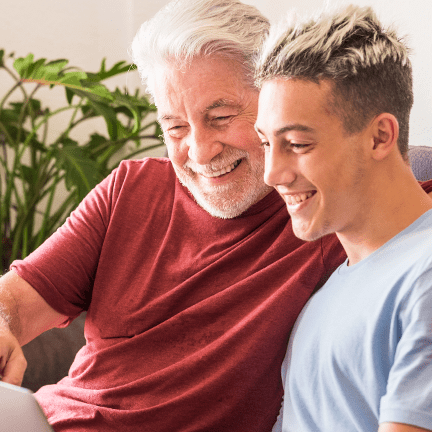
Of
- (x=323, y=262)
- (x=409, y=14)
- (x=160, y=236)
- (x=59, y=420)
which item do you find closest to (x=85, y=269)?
(x=160, y=236)

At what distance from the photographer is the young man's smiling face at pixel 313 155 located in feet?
2.47

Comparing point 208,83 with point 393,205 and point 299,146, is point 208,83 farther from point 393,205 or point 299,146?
point 393,205

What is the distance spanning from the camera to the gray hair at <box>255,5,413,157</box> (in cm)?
75

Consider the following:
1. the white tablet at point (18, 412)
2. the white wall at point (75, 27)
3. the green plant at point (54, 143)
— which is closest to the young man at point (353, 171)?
the white tablet at point (18, 412)

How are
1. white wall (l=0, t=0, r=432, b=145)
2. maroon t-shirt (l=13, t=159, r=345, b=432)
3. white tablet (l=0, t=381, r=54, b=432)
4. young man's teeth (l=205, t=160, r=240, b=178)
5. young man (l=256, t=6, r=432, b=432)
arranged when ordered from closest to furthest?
white tablet (l=0, t=381, r=54, b=432), young man (l=256, t=6, r=432, b=432), maroon t-shirt (l=13, t=159, r=345, b=432), young man's teeth (l=205, t=160, r=240, b=178), white wall (l=0, t=0, r=432, b=145)

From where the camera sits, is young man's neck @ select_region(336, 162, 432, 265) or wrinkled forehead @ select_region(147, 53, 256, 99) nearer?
young man's neck @ select_region(336, 162, 432, 265)

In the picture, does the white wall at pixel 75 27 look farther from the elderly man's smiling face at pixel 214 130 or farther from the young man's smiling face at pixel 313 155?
the young man's smiling face at pixel 313 155

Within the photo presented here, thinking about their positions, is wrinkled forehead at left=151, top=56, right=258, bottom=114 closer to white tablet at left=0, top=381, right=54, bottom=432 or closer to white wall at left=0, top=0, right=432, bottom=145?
white tablet at left=0, top=381, right=54, bottom=432

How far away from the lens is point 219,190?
1107 mm

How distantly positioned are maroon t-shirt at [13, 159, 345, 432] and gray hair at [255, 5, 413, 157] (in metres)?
0.33

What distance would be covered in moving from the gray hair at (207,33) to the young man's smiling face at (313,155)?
256 mm

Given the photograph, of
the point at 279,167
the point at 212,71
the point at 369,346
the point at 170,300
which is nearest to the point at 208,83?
the point at 212,71

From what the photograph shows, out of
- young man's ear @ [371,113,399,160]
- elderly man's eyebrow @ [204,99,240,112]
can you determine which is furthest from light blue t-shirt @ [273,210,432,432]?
elderly man's eyebrow @ [204,99,240,112]

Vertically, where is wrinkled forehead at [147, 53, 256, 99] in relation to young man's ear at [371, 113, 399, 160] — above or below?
above
